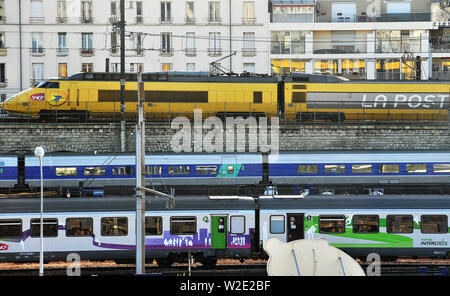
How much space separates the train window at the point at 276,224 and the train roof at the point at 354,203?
0.94ft

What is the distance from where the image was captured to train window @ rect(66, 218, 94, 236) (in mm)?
18188

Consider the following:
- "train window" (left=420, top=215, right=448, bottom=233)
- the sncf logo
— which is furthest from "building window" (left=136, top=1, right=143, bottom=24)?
"train window" (left=420, top=215, right=448, bottom=233)

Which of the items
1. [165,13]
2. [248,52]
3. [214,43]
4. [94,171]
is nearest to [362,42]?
[248,52]

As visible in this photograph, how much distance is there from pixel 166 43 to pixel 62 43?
621cm

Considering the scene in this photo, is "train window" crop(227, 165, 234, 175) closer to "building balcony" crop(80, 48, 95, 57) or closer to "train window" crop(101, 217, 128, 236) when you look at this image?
"train window" crop(101, 217, 128, 236)

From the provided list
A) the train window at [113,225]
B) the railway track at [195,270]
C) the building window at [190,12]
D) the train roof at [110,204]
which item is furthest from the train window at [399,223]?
the building window at [190,12]

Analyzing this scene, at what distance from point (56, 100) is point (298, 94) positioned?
11826mm

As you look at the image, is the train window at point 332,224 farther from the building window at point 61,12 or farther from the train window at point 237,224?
the building window at point 61,12

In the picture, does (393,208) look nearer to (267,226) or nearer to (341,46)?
(267,226)

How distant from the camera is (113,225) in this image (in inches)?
720

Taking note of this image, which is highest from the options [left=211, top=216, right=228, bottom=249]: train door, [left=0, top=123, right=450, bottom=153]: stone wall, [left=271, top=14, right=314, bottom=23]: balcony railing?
[left=271, top=14, right=314, bottom=23]: balcony railing

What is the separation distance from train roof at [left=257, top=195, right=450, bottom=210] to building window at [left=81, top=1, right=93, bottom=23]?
2391 cm

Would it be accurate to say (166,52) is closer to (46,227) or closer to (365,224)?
(46,227)
